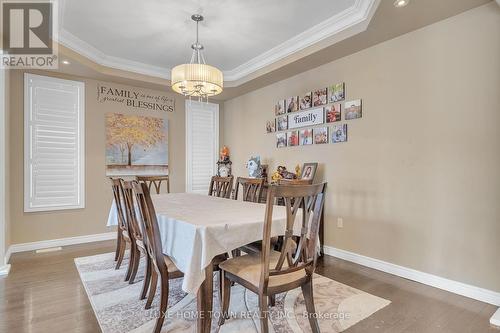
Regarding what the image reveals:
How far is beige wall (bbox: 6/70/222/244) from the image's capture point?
360 centimetres

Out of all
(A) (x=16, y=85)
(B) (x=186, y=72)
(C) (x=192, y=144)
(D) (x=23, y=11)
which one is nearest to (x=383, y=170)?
(B) (x=186, y=72)

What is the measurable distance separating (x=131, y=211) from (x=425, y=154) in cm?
279

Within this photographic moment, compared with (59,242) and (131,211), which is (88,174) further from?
(131,211)

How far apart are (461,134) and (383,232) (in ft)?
4.05

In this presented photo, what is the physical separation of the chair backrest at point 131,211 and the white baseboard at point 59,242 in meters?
2.24

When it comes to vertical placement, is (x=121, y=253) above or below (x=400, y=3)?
below

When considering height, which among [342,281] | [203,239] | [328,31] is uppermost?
[328,31]

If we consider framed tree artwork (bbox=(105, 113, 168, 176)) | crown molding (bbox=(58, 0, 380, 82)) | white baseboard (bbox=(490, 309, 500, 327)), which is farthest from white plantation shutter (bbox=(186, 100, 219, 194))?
white baseboard (bbox=(490, 309, 500, 327))

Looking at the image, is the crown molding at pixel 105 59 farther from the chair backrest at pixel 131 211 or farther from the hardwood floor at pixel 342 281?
the hardwood floor at pixel 342 281

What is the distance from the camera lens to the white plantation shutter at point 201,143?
515 cm

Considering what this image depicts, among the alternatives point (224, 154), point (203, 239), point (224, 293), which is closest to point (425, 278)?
point (224, 293)

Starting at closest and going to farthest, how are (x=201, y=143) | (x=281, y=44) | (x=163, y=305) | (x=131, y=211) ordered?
(x=163, y=305)
(x=131, y=211)
(x=281, y=44)
(x=201, y=143)

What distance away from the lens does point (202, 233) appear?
1616 millimetres

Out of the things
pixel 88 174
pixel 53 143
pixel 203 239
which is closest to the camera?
pixel 203 239
